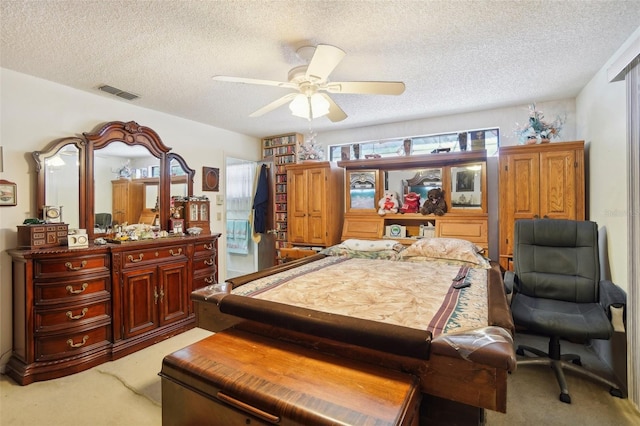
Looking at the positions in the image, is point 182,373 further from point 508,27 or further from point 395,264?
point 508,27

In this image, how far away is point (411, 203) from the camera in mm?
3854

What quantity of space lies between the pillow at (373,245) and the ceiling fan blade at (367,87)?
6.14 feet

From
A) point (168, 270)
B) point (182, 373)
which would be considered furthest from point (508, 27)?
point (168, 270)

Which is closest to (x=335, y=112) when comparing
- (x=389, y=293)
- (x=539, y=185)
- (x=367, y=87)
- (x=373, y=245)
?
(x=367, y=87)

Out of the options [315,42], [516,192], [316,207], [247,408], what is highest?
[315,42]

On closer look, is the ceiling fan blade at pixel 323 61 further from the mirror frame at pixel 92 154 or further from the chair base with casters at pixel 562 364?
the chair base with casters at pixel 562 364

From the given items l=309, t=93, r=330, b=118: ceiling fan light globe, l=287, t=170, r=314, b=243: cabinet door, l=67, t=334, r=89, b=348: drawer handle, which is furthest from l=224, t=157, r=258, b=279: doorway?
l=309, t=93, r=330, b=118: ceiling fan light globe

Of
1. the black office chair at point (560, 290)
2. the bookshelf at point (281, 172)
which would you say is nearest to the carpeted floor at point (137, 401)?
the black office chair at point (560, 290)

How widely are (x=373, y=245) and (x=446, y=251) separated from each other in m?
0.81

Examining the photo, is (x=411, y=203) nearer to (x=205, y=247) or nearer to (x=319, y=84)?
(x=319, y=84)

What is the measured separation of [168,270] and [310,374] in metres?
A: 2.52

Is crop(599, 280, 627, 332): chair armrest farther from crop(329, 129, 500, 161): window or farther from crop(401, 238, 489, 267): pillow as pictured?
crop(329, 129, 500, 161): window

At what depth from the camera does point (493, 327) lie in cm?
129

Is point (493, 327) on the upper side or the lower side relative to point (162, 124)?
lower
